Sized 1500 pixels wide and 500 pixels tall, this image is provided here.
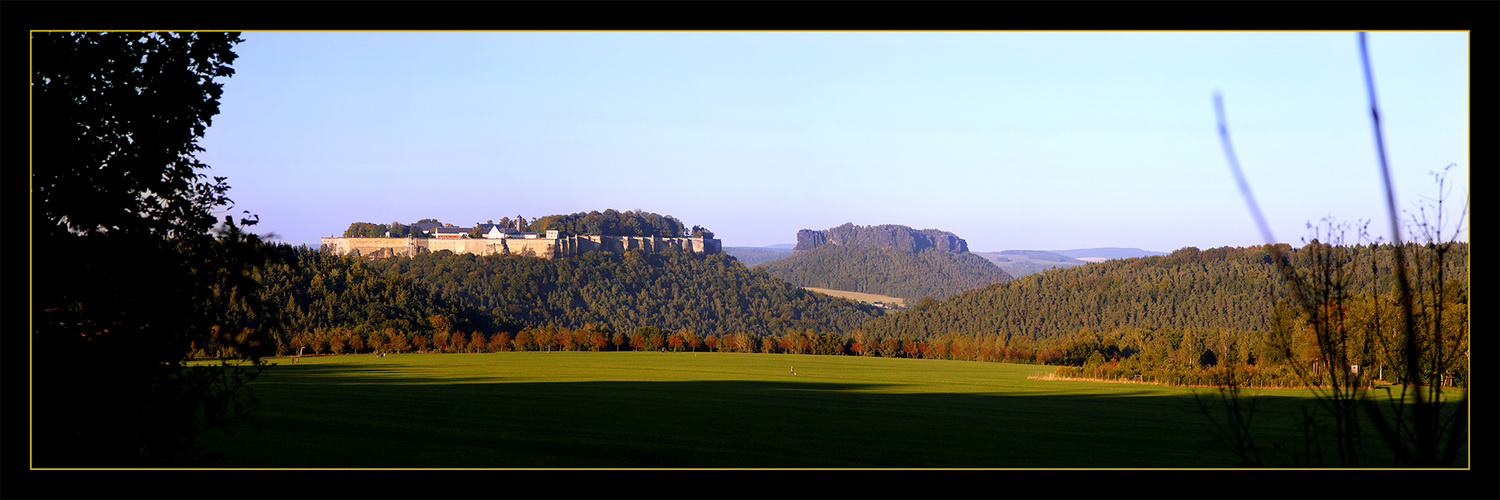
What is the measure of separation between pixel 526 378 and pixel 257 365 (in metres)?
39.9

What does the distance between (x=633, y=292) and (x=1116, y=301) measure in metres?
56.1

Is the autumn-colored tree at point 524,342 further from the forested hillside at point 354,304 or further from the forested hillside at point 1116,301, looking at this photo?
the forested hillside at point 1116,301

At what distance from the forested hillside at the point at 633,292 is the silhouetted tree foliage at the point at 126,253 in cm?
8844

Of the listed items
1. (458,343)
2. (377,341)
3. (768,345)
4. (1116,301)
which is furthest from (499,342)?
(1116,301)

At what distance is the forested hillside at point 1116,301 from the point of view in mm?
77500

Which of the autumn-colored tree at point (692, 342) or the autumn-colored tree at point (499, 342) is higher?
the autumn-colored tree at point (499, 342)

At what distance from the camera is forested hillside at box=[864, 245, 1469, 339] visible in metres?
77.5

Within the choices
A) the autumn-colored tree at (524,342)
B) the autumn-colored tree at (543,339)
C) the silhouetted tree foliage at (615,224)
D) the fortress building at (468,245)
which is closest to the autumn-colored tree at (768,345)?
the autumn-colored tree at (543,339)

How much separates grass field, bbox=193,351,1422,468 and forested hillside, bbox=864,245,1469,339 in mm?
34923

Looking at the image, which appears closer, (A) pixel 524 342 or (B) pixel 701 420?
(B) pixel 701 420

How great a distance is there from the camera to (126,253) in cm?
550

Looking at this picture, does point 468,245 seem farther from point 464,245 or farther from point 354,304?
point 354,304

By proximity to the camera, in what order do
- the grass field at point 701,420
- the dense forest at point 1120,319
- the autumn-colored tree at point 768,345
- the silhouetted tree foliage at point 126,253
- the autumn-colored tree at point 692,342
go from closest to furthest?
the silhouetted tree foliage at point 126,253 < the grass field at point 701,420 < the dense forest at point 1120,319 < the autumn-colored tree at point 692,342 < the autumn-colored tree at point 768,345
